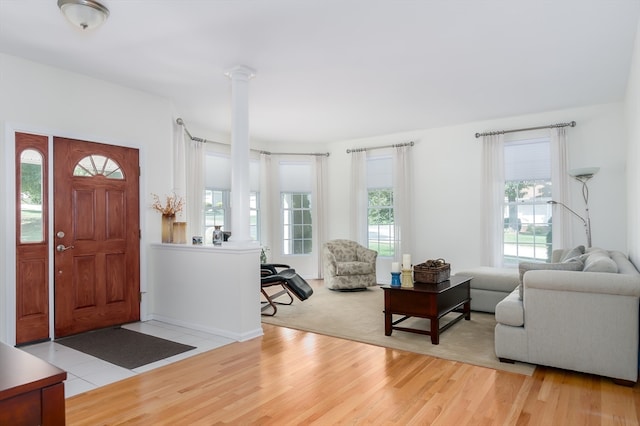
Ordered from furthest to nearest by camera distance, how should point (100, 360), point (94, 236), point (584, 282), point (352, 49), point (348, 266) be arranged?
point (348, 266) → point (94, 236) → point (352, 49) → point (100, 360) → point (584, 282)

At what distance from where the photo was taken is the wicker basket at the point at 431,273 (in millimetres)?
4156

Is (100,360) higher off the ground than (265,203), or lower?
lower

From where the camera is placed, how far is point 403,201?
718cm

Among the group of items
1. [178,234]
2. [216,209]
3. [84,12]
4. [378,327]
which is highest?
[84,12]

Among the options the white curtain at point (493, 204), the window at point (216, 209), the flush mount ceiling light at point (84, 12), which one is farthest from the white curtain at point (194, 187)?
the white curtain at point (493, 204)

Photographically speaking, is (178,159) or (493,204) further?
(493,204)

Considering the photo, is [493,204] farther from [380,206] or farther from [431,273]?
[431,273]

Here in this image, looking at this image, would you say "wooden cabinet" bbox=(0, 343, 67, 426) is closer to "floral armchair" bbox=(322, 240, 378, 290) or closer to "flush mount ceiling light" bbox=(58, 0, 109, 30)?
"flush mount ceiling light" bbox=(58, 0, 109, 30)

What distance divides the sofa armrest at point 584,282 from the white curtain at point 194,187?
4.79 m

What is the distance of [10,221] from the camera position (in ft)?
12.3

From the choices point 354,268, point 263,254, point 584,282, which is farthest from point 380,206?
point 584,282

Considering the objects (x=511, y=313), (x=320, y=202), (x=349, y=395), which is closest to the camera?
(x=349, y=395)

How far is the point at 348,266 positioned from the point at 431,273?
9.05 feet

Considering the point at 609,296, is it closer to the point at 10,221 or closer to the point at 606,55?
the point at 606,55
